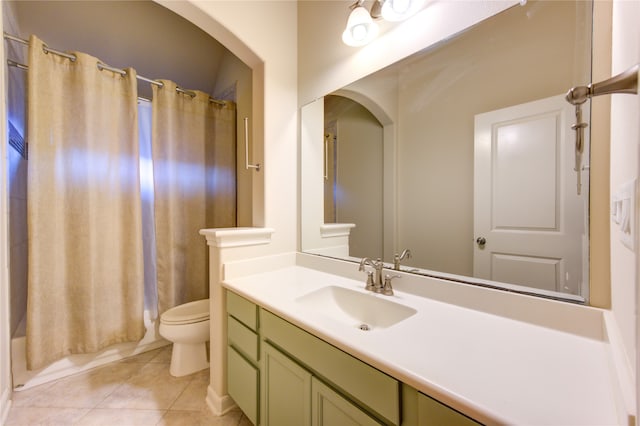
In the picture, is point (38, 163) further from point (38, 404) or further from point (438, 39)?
point (438, 39)

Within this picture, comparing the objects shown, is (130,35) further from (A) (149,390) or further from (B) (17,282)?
(A) (149,390)

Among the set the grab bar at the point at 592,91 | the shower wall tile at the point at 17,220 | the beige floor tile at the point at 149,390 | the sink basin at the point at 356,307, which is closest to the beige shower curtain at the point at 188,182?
the beige floor tile at the point at 149,390

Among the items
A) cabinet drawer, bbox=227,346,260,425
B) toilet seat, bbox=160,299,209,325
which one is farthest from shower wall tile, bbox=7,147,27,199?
cabinet drawer, bbox=227,346,260,425

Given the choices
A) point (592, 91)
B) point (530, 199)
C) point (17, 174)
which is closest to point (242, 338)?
point (530, 199)

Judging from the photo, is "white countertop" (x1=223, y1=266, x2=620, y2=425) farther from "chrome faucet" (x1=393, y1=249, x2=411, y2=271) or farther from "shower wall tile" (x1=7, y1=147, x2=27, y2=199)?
"shower wall tile" (x1=7, y1=147, x2=27, y2=199)

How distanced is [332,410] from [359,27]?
1670mm

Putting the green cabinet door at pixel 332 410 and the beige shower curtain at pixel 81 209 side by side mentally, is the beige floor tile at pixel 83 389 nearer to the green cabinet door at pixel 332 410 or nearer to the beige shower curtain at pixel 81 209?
the beige shower curtain at pixel 81 209

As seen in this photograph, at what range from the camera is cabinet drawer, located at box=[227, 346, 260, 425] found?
1207mm

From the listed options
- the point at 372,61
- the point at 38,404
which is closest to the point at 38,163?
the point at 38,404

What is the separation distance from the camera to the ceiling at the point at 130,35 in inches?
76.6

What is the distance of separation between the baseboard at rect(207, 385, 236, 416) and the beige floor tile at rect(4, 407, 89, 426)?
2.33 feet

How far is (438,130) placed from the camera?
1.20 meters

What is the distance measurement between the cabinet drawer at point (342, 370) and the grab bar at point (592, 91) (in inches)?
29.3

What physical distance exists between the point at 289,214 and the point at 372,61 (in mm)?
1063
